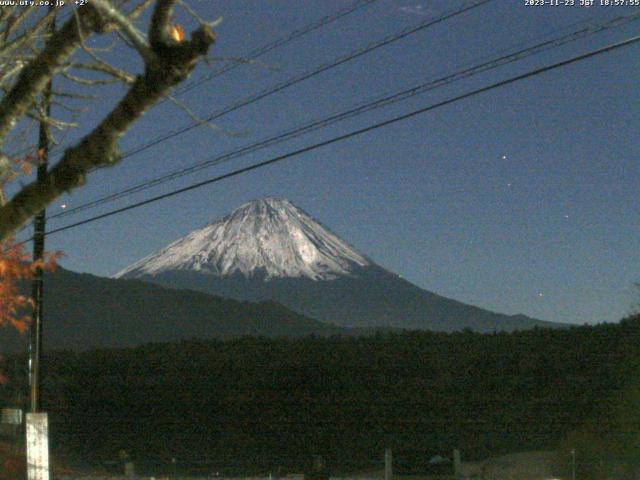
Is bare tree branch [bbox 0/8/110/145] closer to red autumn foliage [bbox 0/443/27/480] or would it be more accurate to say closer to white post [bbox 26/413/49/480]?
white post [bbox 26/413/49/480]

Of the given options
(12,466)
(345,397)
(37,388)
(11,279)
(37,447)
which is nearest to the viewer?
(11,279)

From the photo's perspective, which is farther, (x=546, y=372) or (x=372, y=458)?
(x=546, y=372)

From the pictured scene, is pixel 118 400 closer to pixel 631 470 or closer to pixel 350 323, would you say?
pixel 631 470

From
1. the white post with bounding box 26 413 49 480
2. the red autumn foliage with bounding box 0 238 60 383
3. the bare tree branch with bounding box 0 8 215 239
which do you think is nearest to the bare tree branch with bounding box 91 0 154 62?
the bare tree branch with bounding box 0 8 215 239

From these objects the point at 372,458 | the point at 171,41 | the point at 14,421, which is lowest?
the point at 372,458

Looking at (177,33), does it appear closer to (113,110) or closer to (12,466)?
(113,110)

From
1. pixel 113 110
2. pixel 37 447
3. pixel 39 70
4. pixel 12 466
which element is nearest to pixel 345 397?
pixel 12 466

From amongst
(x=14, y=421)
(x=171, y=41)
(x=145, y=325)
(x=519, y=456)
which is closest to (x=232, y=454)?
(x=519, y=456)
